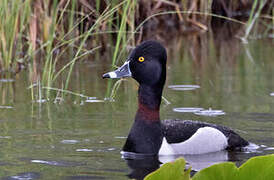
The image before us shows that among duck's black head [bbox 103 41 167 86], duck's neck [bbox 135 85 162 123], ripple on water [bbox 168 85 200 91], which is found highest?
duck's black head [bbox 103 41 167 86]

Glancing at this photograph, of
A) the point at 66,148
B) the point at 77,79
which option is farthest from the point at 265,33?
the point at 66,148

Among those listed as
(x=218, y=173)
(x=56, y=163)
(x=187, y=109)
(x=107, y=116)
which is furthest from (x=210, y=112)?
Answer: (x=218, y=173)

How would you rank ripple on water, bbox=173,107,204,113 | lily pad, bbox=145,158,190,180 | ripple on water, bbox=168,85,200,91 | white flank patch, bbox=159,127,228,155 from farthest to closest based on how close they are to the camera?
ripple on water, bbox=168,85,200,91, ripple on water, bbox=173,107,204,113, white flank patch, bbox=159,127,228,155, lily pad, bbox=145,158,190,180

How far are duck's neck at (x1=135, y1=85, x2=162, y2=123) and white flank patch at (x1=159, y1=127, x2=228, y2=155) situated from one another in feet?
0.95

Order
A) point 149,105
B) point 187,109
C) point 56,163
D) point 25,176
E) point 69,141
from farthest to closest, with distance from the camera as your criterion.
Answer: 1. point 187,109
2. point 69,141
3. point 149,105
4. point 56,163
5. point 25,176

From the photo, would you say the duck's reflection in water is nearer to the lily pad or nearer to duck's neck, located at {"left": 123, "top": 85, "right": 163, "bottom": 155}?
duck's neck, located at {"left": 123, "top": 85, "right": 163, "bottom": 155}

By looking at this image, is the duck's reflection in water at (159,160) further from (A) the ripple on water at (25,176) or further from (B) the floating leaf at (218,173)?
(B) the floating leaf at (218,173)

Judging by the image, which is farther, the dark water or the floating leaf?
the dark water

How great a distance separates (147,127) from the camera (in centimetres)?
725

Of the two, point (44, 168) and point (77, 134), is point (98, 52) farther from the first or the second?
point (44, 168)

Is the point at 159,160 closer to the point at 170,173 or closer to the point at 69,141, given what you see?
the point at 69,141

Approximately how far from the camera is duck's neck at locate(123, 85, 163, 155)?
7.16 m

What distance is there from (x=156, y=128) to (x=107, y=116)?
1612mm

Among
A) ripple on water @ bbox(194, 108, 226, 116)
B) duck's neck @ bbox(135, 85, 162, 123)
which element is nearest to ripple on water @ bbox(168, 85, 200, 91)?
ripple on water @ bbox(194, 108, 226, 116)
